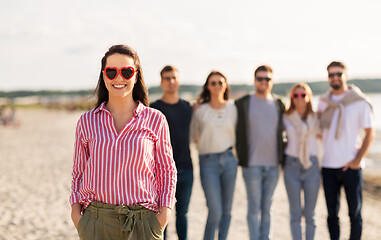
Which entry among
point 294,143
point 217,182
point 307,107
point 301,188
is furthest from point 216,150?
point 307,107

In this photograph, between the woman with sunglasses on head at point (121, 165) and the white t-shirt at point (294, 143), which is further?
the white t-shirt at point (294, 143)

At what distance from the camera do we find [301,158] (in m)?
4.27

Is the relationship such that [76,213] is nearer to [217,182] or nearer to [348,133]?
[217,182]

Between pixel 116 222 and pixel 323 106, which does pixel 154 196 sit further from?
pixel 323 106

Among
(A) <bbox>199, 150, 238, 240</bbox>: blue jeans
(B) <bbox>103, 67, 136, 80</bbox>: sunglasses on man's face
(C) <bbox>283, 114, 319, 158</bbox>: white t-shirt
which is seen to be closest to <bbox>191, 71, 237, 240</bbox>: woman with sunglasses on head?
(A) <bbox>199, 150, 238, 240</bbox>: blue jeans

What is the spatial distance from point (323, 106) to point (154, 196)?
3048mm

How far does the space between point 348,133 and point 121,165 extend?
10.4 feet

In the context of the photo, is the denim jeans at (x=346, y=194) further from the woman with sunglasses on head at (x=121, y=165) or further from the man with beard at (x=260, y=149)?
the woman with sunglasses on head at (x=121, y=165)

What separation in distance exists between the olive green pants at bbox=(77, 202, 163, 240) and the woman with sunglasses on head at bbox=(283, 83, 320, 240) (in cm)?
250

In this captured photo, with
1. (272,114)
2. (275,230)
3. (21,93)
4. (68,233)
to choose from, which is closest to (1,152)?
(68,233)

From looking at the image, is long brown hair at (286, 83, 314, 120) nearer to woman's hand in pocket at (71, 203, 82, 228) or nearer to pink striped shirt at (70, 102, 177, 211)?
pink striped shirt at (70, 102, 177, 211)

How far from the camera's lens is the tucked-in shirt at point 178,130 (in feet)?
13.7

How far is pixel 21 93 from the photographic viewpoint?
11912cm

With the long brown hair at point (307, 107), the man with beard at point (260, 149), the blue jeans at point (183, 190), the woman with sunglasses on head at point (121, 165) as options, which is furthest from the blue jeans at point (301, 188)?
the woman with sunglasses on head at point (121, 165)
